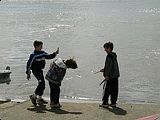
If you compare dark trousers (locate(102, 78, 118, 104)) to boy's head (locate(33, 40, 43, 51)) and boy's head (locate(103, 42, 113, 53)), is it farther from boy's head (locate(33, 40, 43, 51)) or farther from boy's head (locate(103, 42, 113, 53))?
boy's head (locate(33, 40, 43, 51))

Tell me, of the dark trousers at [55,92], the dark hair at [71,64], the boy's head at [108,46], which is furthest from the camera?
the dark trousers at [55,92]

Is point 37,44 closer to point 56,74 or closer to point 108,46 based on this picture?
point 56,74

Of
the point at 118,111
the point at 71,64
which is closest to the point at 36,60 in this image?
the point at 71,64

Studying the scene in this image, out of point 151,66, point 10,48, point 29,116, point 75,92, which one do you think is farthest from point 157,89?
point 10,48

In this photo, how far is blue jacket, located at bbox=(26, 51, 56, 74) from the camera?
34.0 ft

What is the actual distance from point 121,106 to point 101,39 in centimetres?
2679

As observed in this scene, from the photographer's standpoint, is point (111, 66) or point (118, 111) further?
point (111, 66)

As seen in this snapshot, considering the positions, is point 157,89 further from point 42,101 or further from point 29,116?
point 29,116

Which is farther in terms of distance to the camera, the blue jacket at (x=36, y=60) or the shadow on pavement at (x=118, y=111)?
the blue jacket at (x=36, y=60)

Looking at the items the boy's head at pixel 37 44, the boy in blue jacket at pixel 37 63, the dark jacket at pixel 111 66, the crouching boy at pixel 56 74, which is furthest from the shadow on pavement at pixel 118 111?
the boy's head at pixel 37 44

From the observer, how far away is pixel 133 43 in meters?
33.9

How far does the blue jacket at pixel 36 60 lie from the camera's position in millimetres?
10375

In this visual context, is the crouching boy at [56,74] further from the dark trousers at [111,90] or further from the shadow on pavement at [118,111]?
the shadow on pavement at [118,111]

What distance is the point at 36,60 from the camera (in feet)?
34.3
